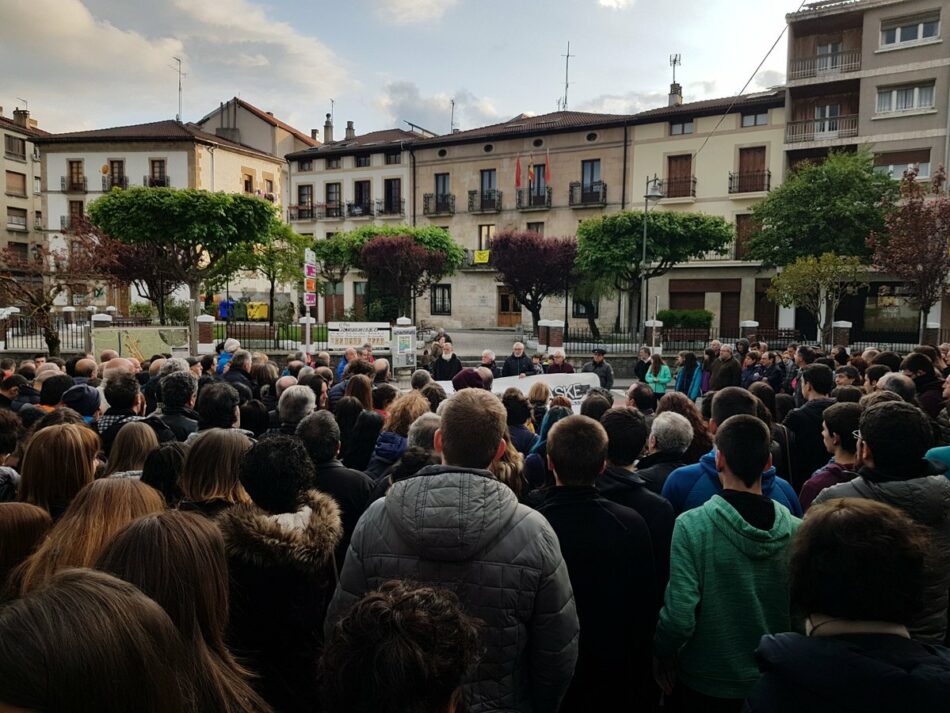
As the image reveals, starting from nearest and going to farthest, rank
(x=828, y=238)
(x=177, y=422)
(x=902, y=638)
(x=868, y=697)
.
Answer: (x=868, y=697), (x=902, y=638), (x=177, y=422), (x=828, y=238)

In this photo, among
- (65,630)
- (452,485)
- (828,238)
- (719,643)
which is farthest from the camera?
(828,238)

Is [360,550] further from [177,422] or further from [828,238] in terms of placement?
[828,238]

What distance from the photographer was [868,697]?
1523 mm

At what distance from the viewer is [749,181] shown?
3152 cm

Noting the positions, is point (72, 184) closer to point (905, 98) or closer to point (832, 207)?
point (832, 207)

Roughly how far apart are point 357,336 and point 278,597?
16.3 m

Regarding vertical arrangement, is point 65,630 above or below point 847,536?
above

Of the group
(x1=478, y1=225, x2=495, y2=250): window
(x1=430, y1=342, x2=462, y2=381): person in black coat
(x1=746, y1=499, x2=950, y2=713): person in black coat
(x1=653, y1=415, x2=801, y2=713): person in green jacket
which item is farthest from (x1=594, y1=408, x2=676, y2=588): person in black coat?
(x1=478, y1=225, x2=495, y2=250): window

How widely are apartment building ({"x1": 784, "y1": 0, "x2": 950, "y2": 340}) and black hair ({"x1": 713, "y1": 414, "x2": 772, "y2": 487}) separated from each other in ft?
100

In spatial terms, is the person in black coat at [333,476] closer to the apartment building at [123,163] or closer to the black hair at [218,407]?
the black hair at [218,407]

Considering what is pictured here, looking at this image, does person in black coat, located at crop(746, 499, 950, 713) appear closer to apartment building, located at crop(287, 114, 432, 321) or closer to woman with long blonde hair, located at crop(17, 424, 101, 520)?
woman with long blonde hair, located at crop(17, 424, 101, 520)

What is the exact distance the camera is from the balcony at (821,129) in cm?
2914

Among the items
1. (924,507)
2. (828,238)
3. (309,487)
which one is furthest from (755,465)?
(828,238)

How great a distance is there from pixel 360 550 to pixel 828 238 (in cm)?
2881
